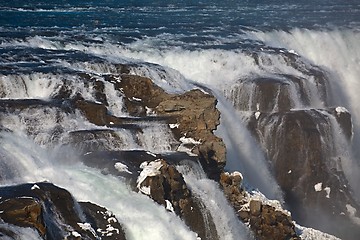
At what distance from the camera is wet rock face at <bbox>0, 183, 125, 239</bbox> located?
55.0 ft

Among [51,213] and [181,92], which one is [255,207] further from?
[181,92]

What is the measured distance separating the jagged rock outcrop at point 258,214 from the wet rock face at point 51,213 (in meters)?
5.56

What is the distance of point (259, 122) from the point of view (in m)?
31.7

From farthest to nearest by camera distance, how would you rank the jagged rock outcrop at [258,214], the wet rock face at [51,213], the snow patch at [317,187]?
the snow patch at [317,187] < the jagged rock outcrop at [258,214] < the wet rock face at [51,213]

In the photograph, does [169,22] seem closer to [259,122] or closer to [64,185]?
[259,122]

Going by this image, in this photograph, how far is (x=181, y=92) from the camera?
2967 centimetres

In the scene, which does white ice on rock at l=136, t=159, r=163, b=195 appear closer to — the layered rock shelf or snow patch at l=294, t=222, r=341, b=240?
the layered rock shelf

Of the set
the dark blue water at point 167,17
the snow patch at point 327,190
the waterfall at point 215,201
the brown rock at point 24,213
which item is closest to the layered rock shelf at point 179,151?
the brown rock at point 24,213

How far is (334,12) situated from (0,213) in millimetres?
47971

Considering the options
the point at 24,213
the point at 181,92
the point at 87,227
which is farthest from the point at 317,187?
the point at 24,213

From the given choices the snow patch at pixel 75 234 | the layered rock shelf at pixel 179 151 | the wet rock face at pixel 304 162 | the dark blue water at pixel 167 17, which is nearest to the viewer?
the snow patch at pixel 75 234

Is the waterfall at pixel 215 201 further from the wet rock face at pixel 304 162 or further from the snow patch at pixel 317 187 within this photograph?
the snow patch at pixel 317 187

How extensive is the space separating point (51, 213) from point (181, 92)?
1256 centimetres

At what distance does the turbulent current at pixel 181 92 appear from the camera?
21.5 meters
